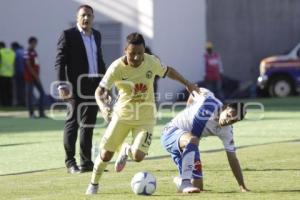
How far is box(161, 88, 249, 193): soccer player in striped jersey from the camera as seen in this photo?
11.4 m

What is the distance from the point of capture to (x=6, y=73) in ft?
106

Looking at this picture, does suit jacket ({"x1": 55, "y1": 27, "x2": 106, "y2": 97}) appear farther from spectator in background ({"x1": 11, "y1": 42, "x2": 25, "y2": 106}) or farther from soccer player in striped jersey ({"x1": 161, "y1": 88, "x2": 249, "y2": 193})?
spectator in background ({"x1": 11, "y1": 42, "x2": 25, "y2": 106})

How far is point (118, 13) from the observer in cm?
3344

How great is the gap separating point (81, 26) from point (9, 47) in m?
20.2

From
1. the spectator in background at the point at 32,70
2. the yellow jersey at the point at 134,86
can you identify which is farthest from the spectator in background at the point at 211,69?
the yellow jersey at the point at 134,86

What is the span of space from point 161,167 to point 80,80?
168 cm

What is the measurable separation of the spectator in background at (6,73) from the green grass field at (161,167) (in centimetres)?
903

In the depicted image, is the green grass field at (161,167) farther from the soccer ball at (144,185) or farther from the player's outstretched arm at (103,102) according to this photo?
the player's outstretched arm at (103,102)

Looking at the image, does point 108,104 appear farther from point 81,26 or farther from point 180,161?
point 81,26

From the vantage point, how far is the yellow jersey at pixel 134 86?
11.3 m

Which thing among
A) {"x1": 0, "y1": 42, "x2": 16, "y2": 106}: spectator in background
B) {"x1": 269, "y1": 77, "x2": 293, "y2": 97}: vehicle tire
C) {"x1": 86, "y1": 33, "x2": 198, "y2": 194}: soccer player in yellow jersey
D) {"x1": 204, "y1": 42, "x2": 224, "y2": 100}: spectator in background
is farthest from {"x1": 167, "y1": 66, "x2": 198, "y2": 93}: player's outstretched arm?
{"x1": 269, "y1": 77, "x2": 293, "y2": 97}: vehicle tire

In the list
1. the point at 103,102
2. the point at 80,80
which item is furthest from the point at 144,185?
the point at 80,80

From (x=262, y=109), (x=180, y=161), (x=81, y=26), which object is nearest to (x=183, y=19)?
(x=262, y=109)

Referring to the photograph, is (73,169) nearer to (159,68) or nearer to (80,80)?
(80,80)
